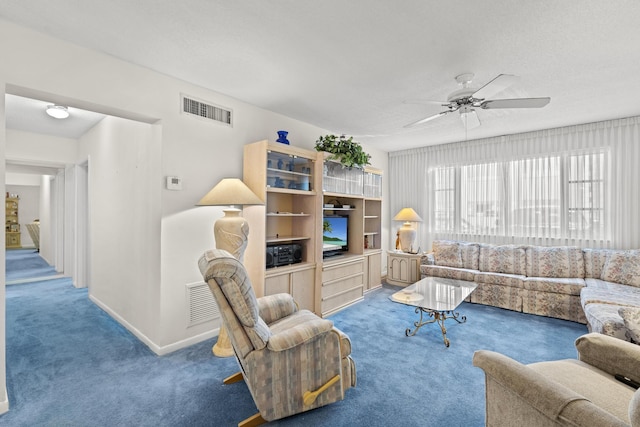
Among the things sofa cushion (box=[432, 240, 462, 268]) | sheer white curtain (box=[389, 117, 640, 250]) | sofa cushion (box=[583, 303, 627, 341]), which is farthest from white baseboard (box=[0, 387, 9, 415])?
sheer white curtain (box=[389, 117, 640, 250])

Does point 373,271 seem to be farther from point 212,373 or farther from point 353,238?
point 212,373

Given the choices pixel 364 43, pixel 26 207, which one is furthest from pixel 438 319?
pixel 26 207

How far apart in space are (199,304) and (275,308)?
1.07m

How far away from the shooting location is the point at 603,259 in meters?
3.81

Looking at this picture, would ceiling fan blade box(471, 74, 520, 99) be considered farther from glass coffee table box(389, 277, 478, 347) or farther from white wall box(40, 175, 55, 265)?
white wall box(40, 175, 55, 265)

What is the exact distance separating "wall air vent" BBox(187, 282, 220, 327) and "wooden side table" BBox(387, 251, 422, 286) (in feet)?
10.8

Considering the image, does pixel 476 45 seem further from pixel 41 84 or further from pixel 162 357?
pixel 162 357

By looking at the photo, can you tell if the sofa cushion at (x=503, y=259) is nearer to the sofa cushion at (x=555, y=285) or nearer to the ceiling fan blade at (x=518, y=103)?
the sofa cushion at (x=555, y=285)

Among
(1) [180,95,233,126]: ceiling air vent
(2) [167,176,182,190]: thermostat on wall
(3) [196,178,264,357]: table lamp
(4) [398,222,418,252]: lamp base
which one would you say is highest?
(1) [180,95,233,126]: ceiling air vent

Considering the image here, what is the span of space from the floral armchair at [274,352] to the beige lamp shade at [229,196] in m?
0.89

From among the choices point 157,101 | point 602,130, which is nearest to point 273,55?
point 157,101

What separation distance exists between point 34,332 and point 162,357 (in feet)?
5.47

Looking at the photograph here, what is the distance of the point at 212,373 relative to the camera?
2.39 meters

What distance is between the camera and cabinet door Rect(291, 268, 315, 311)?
3.40 metres
